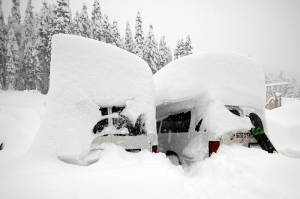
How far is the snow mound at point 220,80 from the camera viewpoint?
626 centimetres

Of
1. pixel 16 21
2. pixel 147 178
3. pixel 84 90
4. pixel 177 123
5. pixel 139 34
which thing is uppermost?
pixel 16 21

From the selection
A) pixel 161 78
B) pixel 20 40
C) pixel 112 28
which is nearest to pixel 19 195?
pixel 161 78

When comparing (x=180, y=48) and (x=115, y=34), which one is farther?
(x=180, y=48)

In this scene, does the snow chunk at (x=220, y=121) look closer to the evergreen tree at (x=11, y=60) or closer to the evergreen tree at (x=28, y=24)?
the evergreen tree at (x=11, y=60)

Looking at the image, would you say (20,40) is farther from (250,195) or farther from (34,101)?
(250,195)

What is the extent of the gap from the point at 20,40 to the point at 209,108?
→ 64899mm

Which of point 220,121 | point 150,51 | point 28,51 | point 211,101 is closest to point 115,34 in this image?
point 150,51

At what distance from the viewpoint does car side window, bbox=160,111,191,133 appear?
22.8 ft

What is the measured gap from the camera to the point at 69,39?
5.17 m

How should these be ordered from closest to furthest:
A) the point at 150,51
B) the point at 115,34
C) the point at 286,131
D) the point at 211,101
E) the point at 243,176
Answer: the point at 243,176 → the point at 211,101 → the point at 286,131 → the point at 150,51 → the point at 115,34

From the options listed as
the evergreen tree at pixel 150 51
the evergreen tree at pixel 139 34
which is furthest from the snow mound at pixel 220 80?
the evergreen tree at pixel 139 34

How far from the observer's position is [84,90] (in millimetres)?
4949

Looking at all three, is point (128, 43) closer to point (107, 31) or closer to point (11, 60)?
point (107, 31)

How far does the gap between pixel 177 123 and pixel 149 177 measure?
12.0ft
